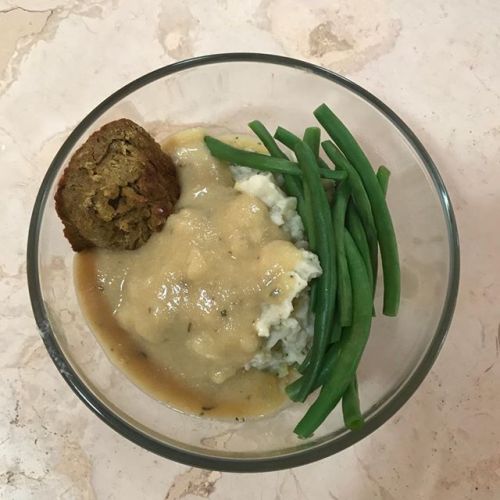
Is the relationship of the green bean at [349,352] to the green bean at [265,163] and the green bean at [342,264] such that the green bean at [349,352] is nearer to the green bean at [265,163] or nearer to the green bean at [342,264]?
the green bean at [342,264]

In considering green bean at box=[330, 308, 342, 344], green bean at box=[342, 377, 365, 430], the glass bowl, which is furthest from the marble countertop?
green bean at box=[330, 308, 342, 344]

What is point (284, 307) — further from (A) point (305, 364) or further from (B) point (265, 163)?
(B) point (265, 163)

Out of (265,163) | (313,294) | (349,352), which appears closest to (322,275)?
(313,294)

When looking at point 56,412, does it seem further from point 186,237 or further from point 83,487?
point 186,237

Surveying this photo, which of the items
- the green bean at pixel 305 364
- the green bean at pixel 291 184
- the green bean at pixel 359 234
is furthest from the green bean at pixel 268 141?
the green bean at pixel 305 364

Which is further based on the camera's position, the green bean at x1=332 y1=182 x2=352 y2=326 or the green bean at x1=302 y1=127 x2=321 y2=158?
the green bean at x1=302 y1=127 x2=321 y2=158

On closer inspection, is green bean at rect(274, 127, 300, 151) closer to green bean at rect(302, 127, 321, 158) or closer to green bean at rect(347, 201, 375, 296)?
green bean at rect(302, 127, 321, 158)
